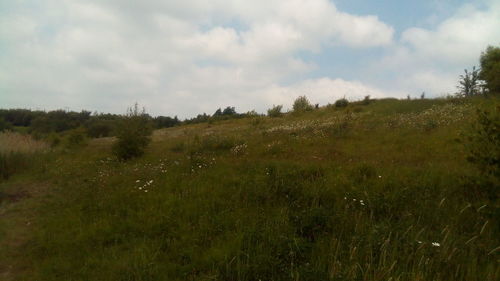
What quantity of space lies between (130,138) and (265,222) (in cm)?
965

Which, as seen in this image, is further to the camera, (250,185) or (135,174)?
(135,174)

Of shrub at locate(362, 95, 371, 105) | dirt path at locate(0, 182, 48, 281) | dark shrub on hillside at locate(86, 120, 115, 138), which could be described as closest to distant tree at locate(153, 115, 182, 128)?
dark shrub on hillside at locate(86, 120, 115, 138)

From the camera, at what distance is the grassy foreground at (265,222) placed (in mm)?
3811

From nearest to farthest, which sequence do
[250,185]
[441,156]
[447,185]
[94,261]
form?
[94,261] → [447,185] → [250,185] → [441,156]

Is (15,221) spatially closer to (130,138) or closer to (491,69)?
(130,138)

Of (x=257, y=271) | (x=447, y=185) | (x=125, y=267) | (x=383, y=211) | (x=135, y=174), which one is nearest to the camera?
(x=257, y=271)

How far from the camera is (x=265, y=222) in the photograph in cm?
491

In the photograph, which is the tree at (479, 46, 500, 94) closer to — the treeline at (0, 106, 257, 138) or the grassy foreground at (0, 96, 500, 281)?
the grassy foreground at (0, 96, 500, 281)

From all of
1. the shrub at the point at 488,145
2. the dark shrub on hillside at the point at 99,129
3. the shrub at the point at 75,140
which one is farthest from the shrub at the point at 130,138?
the dark shrub on hillside at the point at 99,129

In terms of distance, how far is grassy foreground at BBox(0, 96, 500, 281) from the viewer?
3.81 m

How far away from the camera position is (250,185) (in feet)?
21.4

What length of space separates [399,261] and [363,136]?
8762 millimetres

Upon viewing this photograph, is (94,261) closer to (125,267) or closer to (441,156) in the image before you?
(125,267)

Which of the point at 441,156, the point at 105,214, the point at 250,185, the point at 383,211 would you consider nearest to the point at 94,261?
the point at 105,214
